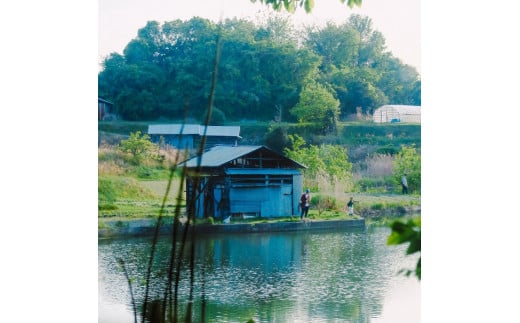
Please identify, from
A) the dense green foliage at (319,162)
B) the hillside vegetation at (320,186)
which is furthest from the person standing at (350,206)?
the dense green foliage at (319,162)

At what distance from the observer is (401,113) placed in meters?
4.40

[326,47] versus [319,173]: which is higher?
[326,47]

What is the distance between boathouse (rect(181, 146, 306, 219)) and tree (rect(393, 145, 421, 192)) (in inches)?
26.6

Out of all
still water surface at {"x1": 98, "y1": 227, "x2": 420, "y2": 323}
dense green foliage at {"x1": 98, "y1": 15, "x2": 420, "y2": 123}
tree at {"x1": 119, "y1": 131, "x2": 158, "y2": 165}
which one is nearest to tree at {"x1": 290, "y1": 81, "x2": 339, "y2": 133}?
dense green foliage at {"x1": 98, "y1": 15, "x2": 420, "y2": 123}

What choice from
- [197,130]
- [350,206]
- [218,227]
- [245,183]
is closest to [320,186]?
[350,206]

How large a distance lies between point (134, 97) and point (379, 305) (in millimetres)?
2187

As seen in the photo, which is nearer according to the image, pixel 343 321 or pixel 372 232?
pixel 343 321

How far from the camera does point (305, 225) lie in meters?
4.41

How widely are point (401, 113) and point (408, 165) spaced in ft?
1.20

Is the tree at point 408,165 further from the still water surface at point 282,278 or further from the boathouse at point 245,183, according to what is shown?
the boathouse at point 245,183

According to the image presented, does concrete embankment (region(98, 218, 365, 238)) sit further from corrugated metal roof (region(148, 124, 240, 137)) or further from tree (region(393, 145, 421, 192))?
corrugated metal roof (region(148, 124, 240, 137))

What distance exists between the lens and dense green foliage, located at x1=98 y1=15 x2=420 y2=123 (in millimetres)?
4332
